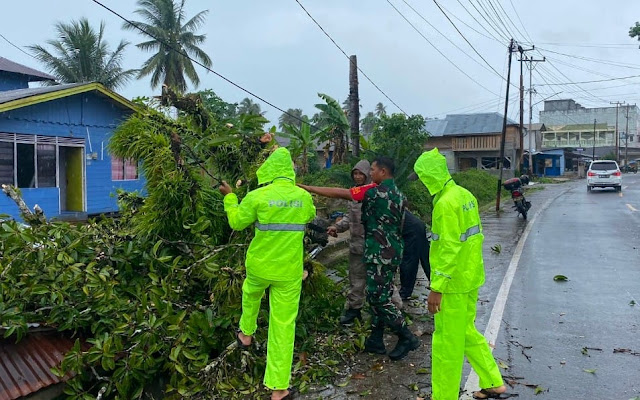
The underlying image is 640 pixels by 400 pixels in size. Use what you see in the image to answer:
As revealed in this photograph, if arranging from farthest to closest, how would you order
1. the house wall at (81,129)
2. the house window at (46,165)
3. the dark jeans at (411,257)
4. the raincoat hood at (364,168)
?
the house window at (46,165)
the house wall at (81,129)
the dark jeans at (411,257)
the raincoat hood at (364,168)

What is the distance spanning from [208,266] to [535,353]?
319cm

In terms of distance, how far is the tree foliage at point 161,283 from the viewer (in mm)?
4270

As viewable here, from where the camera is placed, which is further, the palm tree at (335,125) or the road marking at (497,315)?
the palm tree at (335,125)

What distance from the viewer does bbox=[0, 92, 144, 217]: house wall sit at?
546 inches

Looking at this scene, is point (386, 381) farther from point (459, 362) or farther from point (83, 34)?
point (83, 34)

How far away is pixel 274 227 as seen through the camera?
4.09m

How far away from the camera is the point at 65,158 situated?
640 inches

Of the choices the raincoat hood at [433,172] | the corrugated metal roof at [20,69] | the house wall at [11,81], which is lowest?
the raincoat hood at [433,172]

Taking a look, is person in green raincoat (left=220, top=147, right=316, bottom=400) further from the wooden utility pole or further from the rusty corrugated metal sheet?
the wooden utility pole

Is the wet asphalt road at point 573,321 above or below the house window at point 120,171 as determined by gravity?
below

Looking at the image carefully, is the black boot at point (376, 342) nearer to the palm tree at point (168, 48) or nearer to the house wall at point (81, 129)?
the house wall at point (81, 129)

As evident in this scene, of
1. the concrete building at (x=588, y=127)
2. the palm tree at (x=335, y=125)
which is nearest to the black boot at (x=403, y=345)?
the palm tree at (x=335, y=125)

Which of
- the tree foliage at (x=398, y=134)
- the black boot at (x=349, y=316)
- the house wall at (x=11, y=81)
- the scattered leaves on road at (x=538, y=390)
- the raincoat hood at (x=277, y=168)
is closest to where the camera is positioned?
the scattered leaves on road at (x=538, y=390)

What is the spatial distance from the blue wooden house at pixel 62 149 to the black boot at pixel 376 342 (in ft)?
31.0
